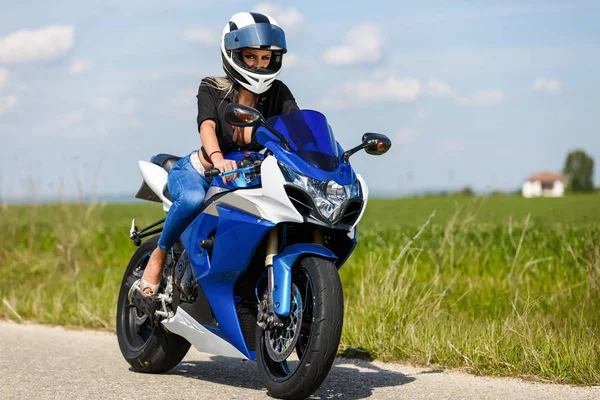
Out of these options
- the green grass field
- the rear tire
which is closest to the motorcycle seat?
the rear tire

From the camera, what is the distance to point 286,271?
5.01 m

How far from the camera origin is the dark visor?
5695 millimetres

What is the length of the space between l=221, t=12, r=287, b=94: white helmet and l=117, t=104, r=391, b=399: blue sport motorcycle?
1.49ft

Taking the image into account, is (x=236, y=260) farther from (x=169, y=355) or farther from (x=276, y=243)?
(x=169, y=355)

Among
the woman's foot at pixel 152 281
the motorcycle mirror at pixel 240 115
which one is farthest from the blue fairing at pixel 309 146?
the woman's foot at pixel 152 281

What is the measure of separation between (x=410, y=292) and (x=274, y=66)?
3.09 m

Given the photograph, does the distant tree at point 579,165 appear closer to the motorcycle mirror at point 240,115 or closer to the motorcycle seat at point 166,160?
the motorcycle seat at point 166,160

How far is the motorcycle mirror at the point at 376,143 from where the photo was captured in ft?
18.1

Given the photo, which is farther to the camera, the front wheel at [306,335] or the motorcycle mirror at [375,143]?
the motorcycle mirror at [375,143]

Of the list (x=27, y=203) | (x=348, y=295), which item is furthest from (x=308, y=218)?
(x=27, y=203)

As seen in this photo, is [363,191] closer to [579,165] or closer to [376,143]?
[376,143]

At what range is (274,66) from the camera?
19.1 feet

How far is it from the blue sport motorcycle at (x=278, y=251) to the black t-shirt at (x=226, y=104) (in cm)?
21

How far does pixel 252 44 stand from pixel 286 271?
5.05 feet
